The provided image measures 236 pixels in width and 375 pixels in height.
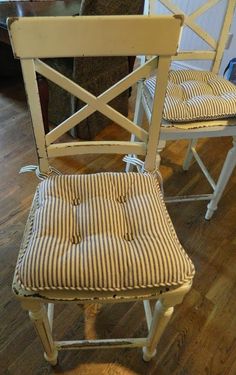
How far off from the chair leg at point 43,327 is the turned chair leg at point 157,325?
28 cm

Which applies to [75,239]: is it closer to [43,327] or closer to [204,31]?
[43,327]

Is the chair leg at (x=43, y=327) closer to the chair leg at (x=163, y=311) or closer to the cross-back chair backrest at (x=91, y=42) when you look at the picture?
the chair leg at (x=163, y=311)

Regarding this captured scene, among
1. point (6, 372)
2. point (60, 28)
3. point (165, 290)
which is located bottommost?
point (6, 372)

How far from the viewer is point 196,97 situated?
1104 millimetres

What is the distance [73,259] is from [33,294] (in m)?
0.12

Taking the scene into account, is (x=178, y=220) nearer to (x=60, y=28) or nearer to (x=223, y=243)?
(x=223, y=243)

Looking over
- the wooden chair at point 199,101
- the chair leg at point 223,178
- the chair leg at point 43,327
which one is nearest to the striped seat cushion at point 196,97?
the wooden chair at point 199,101

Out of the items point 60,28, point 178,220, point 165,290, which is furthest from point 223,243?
point 60,28

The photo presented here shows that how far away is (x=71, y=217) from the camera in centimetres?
79

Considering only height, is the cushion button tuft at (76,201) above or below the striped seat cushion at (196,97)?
below

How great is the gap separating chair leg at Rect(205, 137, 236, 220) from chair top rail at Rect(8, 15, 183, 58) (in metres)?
0.58

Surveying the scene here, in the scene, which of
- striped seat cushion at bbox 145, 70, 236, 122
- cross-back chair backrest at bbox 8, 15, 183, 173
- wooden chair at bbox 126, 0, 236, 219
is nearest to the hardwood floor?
wooden chair at bbox 126, 0, 236, 219

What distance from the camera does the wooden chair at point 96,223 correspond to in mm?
661

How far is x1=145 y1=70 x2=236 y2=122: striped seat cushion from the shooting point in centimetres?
103
